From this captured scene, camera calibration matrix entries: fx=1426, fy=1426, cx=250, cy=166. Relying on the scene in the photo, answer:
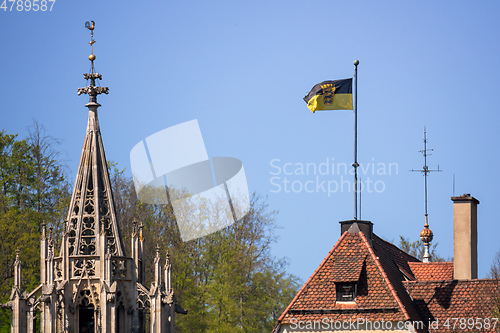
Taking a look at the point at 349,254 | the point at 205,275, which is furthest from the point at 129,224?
the point at 349,254

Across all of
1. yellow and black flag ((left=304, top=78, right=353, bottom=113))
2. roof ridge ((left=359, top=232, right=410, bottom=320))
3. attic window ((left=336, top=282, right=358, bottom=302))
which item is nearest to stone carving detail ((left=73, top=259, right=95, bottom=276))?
attic window ((left=336, top=282, right=358, bottom=302))

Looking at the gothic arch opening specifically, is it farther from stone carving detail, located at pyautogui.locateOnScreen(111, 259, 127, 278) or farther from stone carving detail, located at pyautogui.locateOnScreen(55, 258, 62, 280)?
stone carving detail, located at pyautogui.locateOnScreen(111, 259, 127, 278)

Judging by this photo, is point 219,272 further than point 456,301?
Yes

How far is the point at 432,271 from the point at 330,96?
855 centimetres

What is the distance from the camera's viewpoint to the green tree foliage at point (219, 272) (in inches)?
2643

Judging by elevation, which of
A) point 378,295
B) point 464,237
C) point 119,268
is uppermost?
point 464,237

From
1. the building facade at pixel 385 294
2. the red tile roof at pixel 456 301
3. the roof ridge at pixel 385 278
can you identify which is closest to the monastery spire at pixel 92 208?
the building facade at pixel 385 294

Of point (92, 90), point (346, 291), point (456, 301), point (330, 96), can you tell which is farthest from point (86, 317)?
point (456, 301)

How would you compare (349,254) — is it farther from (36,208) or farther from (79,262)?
(36,208)

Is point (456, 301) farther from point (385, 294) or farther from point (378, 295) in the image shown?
point (378, 295)

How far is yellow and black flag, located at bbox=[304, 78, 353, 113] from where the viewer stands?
53.7 m

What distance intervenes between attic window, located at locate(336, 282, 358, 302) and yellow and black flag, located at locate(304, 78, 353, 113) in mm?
7229

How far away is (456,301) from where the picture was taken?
51625 mm

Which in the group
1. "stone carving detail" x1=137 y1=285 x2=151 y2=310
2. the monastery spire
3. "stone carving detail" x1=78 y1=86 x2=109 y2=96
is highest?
"stone carving detail" x1=78 y1=86 x2=109 y2=96
